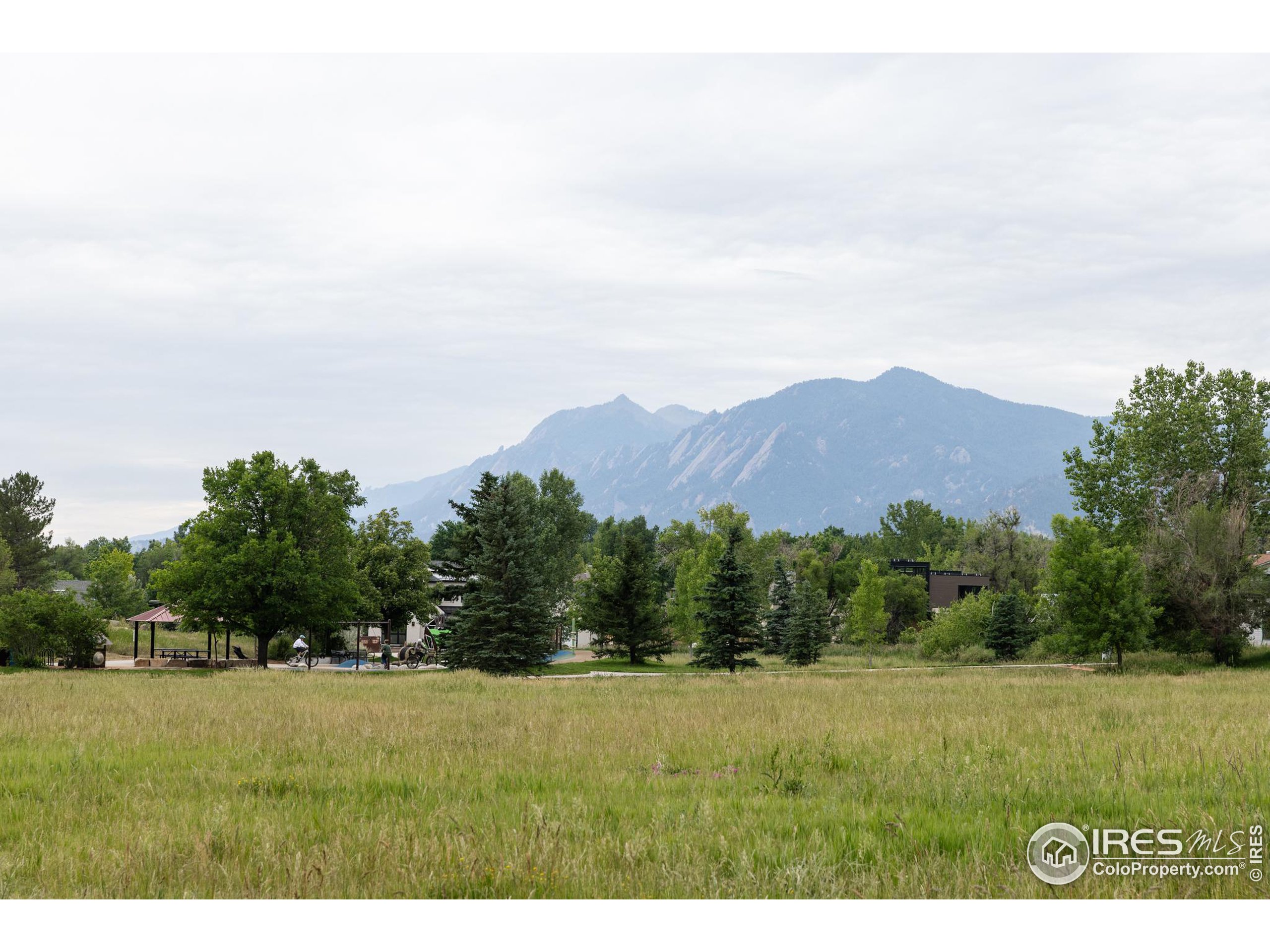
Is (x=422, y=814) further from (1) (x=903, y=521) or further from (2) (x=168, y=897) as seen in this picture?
(1) (x=903, y=521)

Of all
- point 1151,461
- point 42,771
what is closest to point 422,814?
point 42,771

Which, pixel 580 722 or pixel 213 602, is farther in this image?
pixel 213 602

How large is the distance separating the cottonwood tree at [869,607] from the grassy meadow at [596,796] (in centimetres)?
4982

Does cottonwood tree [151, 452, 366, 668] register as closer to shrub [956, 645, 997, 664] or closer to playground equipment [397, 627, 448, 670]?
playground equipment [397, 627, 448, 670]

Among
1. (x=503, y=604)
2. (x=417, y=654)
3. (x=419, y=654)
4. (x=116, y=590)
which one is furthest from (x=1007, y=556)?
(x=116, y=590)

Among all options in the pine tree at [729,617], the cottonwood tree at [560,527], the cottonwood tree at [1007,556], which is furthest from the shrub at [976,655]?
the cottonwood tree at [560,527]

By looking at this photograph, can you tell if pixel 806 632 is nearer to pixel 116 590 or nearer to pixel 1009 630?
pixel 1009 630

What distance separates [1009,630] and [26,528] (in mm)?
93278

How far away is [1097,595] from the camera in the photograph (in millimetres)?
44469

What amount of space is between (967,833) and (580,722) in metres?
9.25

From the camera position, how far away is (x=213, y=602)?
46.0 m

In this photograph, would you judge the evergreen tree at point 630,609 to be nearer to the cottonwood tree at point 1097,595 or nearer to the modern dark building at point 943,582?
the cottonwood tree at point 1097,595

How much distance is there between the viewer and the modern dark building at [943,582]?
377 ft

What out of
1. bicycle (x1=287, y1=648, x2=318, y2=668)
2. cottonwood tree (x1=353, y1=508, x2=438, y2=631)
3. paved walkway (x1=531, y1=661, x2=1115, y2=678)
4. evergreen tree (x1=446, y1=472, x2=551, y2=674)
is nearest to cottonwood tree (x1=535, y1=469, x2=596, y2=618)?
cottonwood tree (x1=353, y1=508, x2=438, y2=631)
